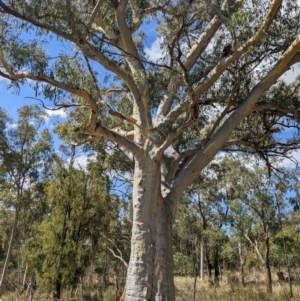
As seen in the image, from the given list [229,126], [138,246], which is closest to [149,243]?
[138,246]

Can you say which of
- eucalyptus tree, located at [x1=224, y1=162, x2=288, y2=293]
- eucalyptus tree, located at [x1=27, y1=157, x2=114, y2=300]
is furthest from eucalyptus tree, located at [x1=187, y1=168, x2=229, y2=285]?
eucalyptus tree, located at [x1=27, y1=157, x2=114, y2=300]

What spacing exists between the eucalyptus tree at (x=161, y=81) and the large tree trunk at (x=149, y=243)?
0.01m

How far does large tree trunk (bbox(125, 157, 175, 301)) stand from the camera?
17.6ft

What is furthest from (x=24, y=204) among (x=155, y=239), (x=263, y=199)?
(x=155, y=239)

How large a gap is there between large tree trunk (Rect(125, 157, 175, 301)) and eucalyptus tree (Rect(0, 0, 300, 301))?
0.01 metres

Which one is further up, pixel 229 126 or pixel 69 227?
pixel 229 126

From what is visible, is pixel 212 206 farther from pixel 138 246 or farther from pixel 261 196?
pixel 138 246

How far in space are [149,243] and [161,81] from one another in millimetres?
2778

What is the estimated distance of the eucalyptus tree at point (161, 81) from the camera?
5516 mm

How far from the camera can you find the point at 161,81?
686cm

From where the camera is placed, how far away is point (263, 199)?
1366cm

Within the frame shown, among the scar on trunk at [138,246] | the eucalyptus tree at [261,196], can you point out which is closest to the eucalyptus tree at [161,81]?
the scar on trunk at [138,246]

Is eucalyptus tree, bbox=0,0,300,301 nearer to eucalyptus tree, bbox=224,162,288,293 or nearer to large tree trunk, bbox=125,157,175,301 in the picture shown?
large tree trunk, bbox=125,157,175,301

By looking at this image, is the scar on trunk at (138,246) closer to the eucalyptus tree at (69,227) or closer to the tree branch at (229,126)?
the tree branch at (229,126)
